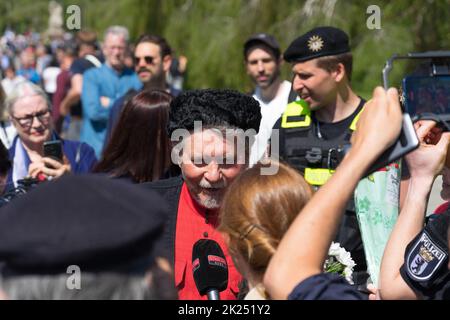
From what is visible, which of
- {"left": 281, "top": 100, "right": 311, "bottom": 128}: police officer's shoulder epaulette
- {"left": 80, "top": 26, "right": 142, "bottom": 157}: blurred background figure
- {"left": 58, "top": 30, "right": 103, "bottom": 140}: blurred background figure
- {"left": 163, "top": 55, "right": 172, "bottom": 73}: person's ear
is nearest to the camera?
{"left": 281, "top": 100, "right": 311, "bottom": 128}: police officer's shoulder epaulette

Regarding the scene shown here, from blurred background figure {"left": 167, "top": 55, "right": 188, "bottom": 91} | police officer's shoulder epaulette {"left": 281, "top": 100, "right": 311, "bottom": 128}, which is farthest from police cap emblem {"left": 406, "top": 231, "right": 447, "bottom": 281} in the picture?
blurred background figure {"left": 167, "top": 55, "right": 188, "bottom": 91}

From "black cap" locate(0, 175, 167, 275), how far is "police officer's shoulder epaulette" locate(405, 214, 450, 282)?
1.14 metres

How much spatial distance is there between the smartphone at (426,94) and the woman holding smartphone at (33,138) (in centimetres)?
214

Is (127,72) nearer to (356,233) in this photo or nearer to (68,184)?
(356,233)

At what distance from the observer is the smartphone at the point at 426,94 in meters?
3.19

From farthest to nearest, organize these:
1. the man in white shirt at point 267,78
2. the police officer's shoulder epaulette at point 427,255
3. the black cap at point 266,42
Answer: the black cap at point 266,42 < the man in white shirt at point 267,78 < the police officer's shoulder epaulette at point 427,255

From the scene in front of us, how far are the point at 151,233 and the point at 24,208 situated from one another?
0.24 m

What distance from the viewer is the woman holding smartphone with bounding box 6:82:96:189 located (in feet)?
16.1

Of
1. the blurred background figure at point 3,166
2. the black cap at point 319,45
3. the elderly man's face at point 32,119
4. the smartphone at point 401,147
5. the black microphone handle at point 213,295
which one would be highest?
the black cap at point 319,45

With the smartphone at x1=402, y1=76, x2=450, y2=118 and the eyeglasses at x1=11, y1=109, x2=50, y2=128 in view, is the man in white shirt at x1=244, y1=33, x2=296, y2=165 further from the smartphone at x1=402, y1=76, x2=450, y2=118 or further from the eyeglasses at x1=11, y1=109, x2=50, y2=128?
the smartphone at x1=402, y1=76, x2=450, y2=118

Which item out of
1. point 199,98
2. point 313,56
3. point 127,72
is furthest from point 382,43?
point 199,98

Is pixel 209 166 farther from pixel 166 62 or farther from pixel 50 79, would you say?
pixel 50 79

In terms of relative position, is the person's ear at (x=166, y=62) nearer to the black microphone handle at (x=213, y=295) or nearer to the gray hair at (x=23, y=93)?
the gray hair at (x=23, y=93)

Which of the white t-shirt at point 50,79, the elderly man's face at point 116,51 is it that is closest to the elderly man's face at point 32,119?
the elderly man's face at point 116,51
